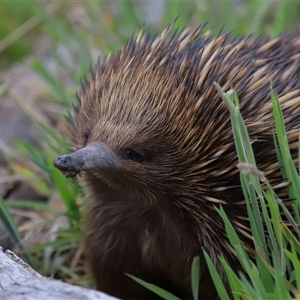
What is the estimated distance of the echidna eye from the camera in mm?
2178

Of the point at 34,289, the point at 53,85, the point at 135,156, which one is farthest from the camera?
the point at 53,85

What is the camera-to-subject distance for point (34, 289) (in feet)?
5.49

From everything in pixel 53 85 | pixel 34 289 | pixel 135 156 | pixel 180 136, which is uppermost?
pixel 53 85

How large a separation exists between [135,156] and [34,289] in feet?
2.11

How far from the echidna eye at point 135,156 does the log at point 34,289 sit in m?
0.50

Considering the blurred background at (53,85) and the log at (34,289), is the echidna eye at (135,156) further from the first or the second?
the blurred background at (53,85)

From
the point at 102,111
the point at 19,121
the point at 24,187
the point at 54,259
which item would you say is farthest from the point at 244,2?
the point at 102,111

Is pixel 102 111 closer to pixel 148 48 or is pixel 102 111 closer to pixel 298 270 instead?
pixel 148 48

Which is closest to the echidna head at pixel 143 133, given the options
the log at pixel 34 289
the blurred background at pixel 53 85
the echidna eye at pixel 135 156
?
the echidna eye at pixel 135 156

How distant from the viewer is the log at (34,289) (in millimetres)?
1630

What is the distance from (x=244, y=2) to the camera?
4.96m

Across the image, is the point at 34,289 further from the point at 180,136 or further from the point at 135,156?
the point at 180,136

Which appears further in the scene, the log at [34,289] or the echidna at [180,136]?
the echidna at [180,136]

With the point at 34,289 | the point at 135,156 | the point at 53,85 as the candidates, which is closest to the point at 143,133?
the point at 135,156
